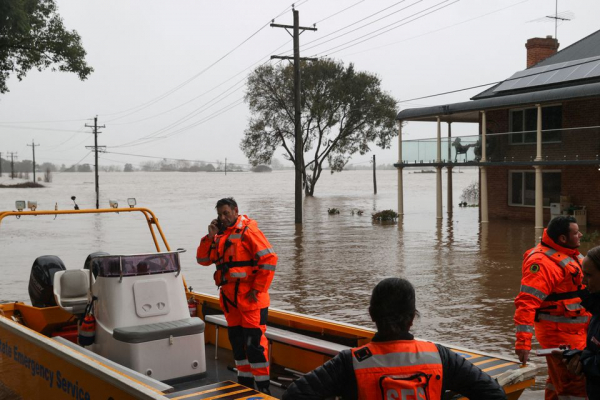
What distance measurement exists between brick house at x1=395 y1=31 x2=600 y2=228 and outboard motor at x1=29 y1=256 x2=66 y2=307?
1916 cm

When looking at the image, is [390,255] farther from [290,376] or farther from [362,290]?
[290,376]

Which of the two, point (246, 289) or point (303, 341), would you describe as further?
point (303, 341)

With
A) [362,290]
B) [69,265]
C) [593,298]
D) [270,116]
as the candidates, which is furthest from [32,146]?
[593,298]

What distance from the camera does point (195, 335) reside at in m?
5.65

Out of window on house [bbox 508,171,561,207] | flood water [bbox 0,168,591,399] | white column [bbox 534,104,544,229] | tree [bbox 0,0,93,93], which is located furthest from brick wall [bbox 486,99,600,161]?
tree [bbox 0,0,93,93]

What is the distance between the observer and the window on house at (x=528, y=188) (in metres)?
26.4

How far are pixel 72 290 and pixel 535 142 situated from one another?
22.1 meters

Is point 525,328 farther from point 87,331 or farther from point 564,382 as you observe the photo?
point 87,331

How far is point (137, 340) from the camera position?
5.32 metres

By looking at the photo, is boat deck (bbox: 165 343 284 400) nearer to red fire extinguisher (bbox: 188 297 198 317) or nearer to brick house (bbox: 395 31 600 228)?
red fire extinguisher (bbox: 188 297 198 317)

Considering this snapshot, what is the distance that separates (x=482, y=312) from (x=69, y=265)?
41.5 feet

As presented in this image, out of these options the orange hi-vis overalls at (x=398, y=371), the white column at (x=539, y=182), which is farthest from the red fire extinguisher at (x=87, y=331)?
the white column at (x=539, y=182)

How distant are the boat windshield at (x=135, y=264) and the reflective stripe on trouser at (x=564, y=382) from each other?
3239 mm

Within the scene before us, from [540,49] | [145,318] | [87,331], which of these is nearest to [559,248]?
[145,318]
